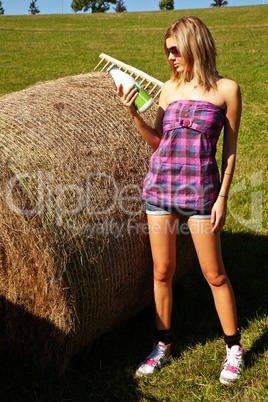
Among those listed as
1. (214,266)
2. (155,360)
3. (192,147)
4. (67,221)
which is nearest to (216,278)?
(214,266)

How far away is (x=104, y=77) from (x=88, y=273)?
1535mm

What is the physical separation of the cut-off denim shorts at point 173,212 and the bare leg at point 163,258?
0.07ft

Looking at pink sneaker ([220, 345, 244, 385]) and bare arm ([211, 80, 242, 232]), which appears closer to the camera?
bare arm ([211, 80, 242, 232])

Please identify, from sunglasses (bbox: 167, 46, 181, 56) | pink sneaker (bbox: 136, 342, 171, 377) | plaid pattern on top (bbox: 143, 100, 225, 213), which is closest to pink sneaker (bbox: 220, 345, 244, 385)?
pink sneaker (bbox: 136, 342, 171, 377)

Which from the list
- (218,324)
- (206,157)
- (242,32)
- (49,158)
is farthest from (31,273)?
(242,32)

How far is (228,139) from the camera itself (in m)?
3.36

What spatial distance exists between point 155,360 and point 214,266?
2.36 feet

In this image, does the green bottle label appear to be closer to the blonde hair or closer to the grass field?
the blonde hair

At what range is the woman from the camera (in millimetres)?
3260

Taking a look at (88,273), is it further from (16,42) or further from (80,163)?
(16,42)

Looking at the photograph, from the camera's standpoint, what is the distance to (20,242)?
10.9 ft

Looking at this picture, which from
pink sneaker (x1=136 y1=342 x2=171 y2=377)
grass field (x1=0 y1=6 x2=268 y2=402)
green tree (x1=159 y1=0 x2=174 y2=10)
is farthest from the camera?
green tree (x1=159 y1=0 x2=174 y2=10)

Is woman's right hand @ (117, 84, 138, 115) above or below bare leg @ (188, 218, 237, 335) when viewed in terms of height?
above

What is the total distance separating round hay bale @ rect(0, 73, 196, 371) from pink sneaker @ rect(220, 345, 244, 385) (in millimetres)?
663
